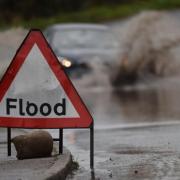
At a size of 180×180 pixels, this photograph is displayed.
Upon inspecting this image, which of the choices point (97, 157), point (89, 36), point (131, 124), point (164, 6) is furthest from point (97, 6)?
point (97, 157)

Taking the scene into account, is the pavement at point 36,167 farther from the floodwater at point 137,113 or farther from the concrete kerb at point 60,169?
the floodwater at point 137,113

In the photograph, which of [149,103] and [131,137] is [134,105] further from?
[131,137]

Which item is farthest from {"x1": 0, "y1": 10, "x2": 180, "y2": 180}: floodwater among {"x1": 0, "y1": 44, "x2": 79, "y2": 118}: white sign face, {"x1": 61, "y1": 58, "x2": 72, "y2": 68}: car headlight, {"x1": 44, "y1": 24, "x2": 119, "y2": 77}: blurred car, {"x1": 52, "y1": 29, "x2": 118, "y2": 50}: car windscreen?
{"x1": 0, "y1": 44, "x2": 79, "y2": 118}: white sign face

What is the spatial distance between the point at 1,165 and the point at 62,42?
14495mm

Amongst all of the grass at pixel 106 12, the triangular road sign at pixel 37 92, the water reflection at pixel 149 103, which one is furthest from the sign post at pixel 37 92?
the grass at pixel 106 12

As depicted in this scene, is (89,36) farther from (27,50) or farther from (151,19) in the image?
(27,50)

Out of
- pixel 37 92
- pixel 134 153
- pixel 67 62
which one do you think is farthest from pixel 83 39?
pixel 37 92

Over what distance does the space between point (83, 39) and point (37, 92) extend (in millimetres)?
14389

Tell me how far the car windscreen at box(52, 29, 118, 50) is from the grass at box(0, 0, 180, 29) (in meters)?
17.7

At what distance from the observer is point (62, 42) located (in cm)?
2450

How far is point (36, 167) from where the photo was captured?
986cm

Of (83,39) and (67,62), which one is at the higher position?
(83,39)

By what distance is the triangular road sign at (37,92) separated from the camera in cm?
1037

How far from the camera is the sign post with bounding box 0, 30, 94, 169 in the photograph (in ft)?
34.0
